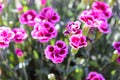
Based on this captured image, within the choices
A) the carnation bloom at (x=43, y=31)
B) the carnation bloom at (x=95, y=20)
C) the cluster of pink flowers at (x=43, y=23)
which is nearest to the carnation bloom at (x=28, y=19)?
the cluster of pink flowers at (x=43, y=23)

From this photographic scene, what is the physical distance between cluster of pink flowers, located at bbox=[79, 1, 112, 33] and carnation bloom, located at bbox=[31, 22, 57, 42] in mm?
Answer: 114

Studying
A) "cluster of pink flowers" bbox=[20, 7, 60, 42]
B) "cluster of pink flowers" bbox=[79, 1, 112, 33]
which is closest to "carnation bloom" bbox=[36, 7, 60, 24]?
"cluster of pink flowers" bbox=[20, 7, 60, 42]

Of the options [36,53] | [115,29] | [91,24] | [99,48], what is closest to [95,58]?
[99,48]

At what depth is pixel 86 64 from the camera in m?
1.07

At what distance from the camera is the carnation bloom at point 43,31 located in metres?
0.92

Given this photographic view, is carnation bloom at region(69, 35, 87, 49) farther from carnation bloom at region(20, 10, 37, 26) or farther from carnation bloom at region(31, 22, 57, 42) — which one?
carnation bloom at region(20, 10, 37, 26)

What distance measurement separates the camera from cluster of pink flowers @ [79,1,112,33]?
0.90 meters

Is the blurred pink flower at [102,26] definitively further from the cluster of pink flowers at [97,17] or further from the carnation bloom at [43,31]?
the carnation bloom at [43,31]

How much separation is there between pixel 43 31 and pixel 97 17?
0.65 ft

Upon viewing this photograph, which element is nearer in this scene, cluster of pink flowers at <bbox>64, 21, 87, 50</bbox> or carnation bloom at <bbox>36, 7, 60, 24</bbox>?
cluster of pink flowers at <bbox>64, 21, 87, 50</bbox>

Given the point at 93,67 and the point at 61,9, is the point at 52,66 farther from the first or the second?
the point at 61,9

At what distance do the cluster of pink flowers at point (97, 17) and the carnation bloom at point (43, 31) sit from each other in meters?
0.11

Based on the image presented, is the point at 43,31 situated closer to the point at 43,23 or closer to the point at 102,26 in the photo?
the point at 43,23

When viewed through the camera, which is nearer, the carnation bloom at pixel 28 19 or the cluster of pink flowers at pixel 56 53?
the cluster of pink flowers at pixel 56 53
